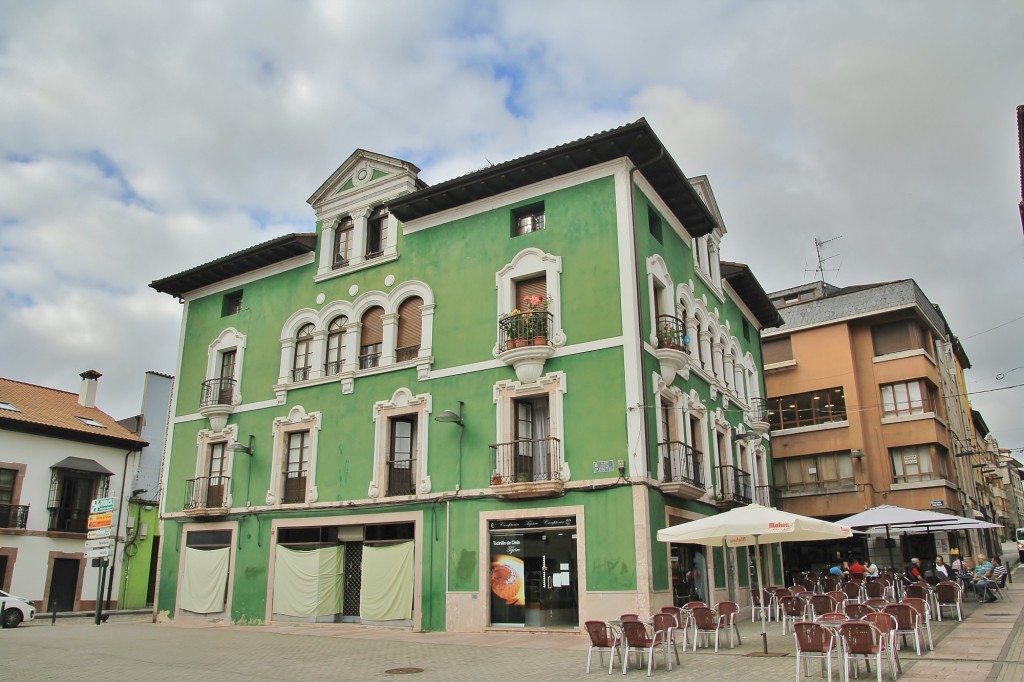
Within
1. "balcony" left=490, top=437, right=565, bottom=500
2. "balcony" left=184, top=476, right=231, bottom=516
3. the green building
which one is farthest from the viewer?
"balcony" left=184, top=476, right=231, bottom=516

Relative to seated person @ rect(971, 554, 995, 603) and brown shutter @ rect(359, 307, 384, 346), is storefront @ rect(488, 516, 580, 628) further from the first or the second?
seated person @ rect(971, 554, 995, 603)

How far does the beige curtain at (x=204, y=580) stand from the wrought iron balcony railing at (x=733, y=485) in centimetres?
1551

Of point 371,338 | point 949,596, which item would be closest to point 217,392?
point 371,338

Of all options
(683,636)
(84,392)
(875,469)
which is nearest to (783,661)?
(683,636)

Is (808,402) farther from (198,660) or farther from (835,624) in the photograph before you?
(198,660)

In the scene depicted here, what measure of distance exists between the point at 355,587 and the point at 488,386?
7.02m

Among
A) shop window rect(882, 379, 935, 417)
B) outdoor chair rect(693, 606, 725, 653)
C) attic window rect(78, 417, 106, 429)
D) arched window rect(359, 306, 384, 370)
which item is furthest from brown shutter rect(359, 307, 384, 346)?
shop window rect(882, 379, 935, 417)

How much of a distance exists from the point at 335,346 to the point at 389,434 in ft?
13.1

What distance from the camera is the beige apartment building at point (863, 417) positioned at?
113 feet

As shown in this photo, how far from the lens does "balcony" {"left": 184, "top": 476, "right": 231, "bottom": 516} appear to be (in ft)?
81.9

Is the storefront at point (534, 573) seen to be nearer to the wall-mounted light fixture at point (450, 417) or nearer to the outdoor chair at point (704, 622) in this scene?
the wall-mounted light fixture at point (450, 417)

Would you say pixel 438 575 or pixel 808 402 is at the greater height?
pixel 808 402

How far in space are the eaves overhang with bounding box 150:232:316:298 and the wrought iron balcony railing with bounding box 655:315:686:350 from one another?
1213cm

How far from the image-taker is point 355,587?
72.4 feet
